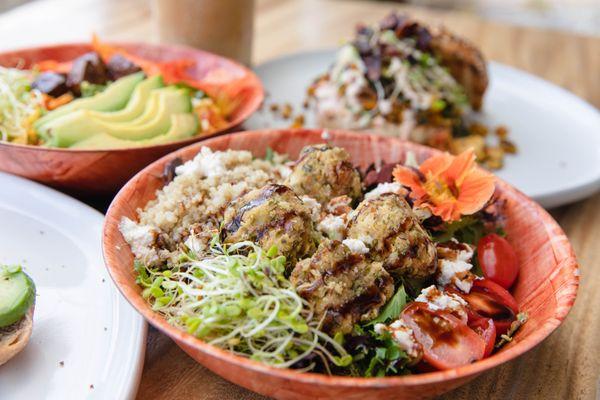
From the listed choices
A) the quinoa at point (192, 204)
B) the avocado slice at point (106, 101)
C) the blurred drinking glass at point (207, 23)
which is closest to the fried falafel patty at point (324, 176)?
the quinoa at point (192, 204)

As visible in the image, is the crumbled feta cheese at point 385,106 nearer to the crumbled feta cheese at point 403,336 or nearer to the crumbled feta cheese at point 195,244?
the crumbled feta cheese at point 195,244

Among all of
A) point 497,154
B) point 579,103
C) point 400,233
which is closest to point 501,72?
point 579,103

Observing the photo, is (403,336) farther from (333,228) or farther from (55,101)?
(55,101)

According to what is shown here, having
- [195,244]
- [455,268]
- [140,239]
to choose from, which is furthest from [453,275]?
[140,239]

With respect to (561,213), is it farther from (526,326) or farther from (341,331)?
(341,331)

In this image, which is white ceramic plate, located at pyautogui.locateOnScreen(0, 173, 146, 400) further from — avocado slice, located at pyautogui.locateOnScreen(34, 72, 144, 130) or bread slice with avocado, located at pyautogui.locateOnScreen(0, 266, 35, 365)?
avocado slice, located at pyautogui.locateOnScreen(34, 72, 144, 130)

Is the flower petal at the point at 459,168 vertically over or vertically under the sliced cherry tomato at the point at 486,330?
over
